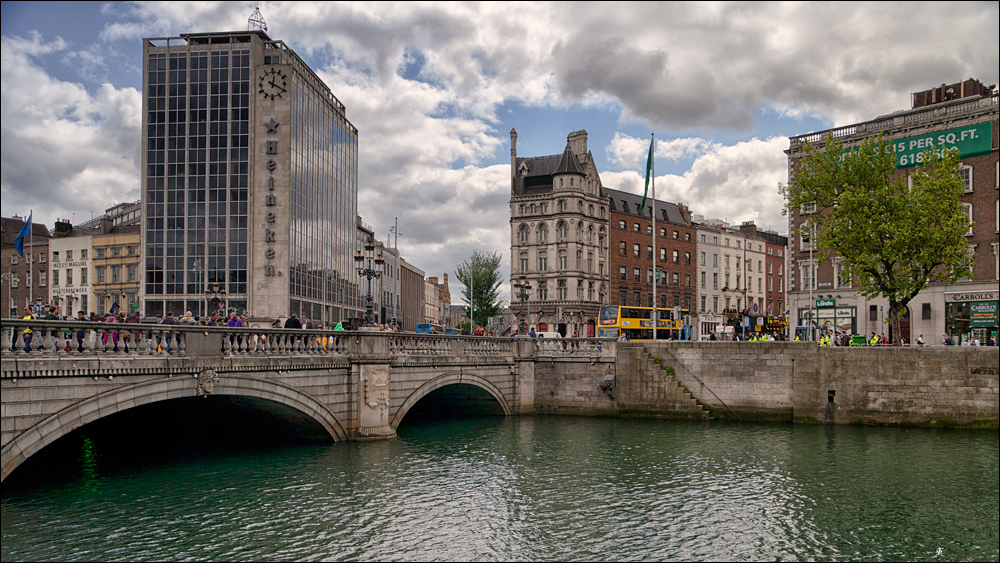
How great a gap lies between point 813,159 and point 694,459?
21.7 metres

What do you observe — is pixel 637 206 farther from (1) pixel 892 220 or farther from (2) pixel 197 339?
(2) pixel 197 339

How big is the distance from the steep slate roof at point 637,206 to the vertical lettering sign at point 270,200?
3856cm

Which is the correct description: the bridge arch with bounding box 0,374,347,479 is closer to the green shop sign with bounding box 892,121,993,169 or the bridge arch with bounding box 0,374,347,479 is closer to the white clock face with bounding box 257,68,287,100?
the green shop sign with bounding box 892,121,993,169

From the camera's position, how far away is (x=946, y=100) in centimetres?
4944

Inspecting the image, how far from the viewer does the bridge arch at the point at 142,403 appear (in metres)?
15.5

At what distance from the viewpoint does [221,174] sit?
6406 centimetres

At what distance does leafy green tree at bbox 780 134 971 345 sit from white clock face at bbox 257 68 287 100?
45.7 metres

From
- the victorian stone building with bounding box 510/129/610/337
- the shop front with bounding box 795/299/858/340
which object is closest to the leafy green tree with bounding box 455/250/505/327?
the victorian stone building with bounding box 510/129/610/337

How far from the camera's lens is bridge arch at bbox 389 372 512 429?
28366 millimetres

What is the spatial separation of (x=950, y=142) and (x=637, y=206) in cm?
4396

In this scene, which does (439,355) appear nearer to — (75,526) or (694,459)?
(694,459)

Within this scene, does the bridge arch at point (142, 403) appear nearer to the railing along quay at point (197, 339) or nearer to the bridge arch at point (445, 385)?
the railing along quay at point (197, 339)

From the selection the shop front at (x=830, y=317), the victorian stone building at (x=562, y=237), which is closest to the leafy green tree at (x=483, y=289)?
the victorian stone building at (x=562, y=237)

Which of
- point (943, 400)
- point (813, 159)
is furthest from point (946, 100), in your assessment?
point (943, 400)
